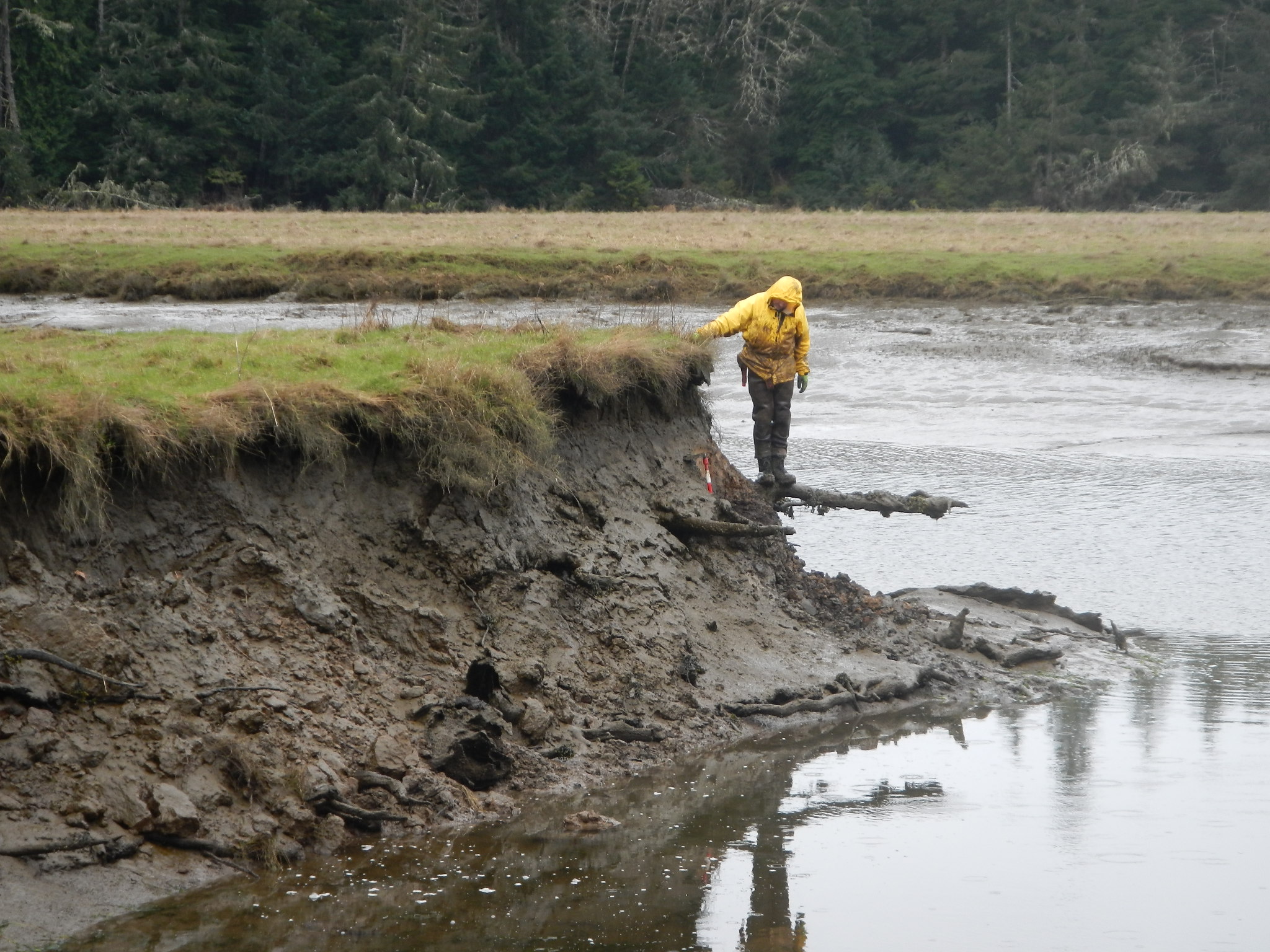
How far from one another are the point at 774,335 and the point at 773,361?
0.19m

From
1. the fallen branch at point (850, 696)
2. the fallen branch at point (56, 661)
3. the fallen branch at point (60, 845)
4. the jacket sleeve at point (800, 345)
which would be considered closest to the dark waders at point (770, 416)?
the jacket sleeve at point (800, 345)

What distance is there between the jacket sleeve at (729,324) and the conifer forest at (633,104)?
40534 millimetres

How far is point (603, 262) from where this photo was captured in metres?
29.1

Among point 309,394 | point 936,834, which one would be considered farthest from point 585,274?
point 936,834

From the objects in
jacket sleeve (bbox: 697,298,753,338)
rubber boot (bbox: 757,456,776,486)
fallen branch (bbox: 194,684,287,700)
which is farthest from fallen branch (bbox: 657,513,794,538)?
fallen branch (bbox: 194,684,287,700)

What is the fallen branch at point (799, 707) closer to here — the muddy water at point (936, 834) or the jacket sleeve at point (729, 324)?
the muddy water at point (936, 834)

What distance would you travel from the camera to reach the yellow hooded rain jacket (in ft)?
32.6

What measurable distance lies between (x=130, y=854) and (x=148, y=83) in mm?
48834

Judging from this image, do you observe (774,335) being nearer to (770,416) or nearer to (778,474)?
(770,416)

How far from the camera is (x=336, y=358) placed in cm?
823

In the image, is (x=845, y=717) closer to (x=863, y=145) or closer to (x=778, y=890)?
(x=778, y=890)

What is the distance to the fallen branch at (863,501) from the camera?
10078 millimetres

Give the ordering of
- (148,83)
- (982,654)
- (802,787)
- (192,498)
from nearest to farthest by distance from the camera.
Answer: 1. (192,498)
2. (802,787)
3. (982,654)
4. (148,83)

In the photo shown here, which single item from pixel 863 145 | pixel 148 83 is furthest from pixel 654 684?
pixel 863 145
